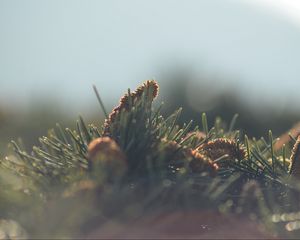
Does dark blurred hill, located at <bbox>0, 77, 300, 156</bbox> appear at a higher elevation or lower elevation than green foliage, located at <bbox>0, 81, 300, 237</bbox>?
lower

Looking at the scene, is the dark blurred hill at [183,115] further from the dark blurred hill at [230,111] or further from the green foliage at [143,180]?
the green foliage at [143,180]

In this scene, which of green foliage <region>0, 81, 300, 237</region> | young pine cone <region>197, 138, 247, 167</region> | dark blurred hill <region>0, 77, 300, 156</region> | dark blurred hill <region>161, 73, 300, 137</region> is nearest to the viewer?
green foliage <region>0, 81, 300, 237</region>

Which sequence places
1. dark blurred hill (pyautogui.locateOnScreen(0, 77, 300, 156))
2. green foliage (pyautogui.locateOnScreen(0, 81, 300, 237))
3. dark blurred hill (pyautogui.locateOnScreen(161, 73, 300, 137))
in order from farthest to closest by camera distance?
dark blurred hill (pyautogui.locateOnScreen(161, 73, 300, 137)), dark blurred hill (pyautogui.locateOnScreen(0, 77, 300, 156)), green foliage (pyautogui.locateOnScreen(0, 81, 300, 237))

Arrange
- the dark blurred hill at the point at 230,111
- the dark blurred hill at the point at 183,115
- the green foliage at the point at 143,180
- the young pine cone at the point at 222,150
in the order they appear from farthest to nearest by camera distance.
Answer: the dark blurred hill at the point at 230,111, the dark blurred hill at the point at 183,115, the young pine cone at the point at 222,150, the green foliage at the point at 143,180

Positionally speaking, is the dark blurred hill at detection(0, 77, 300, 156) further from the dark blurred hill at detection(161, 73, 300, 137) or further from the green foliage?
the green foliage

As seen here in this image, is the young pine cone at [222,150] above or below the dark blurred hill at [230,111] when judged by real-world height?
above

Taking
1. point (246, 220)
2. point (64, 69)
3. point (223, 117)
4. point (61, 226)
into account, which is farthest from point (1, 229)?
point (64, 69)

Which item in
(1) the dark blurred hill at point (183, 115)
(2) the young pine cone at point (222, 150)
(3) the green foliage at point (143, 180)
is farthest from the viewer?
(1) the dark blurred hill at point (183, 115)

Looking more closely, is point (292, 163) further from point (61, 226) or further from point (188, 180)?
point (61, 226)

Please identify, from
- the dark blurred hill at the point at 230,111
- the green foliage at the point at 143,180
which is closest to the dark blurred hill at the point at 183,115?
the dark blurred hill at the point at 230,111

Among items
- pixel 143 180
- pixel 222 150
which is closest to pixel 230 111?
pixel 222 150

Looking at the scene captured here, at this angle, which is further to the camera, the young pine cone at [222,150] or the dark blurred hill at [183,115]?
the dark blurred hill at [183,115]

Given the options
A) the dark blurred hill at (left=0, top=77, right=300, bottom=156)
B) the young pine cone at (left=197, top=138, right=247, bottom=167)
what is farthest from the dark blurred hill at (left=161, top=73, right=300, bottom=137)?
the young pine cone at (left=197, top=138, right=247, bottom=167)
